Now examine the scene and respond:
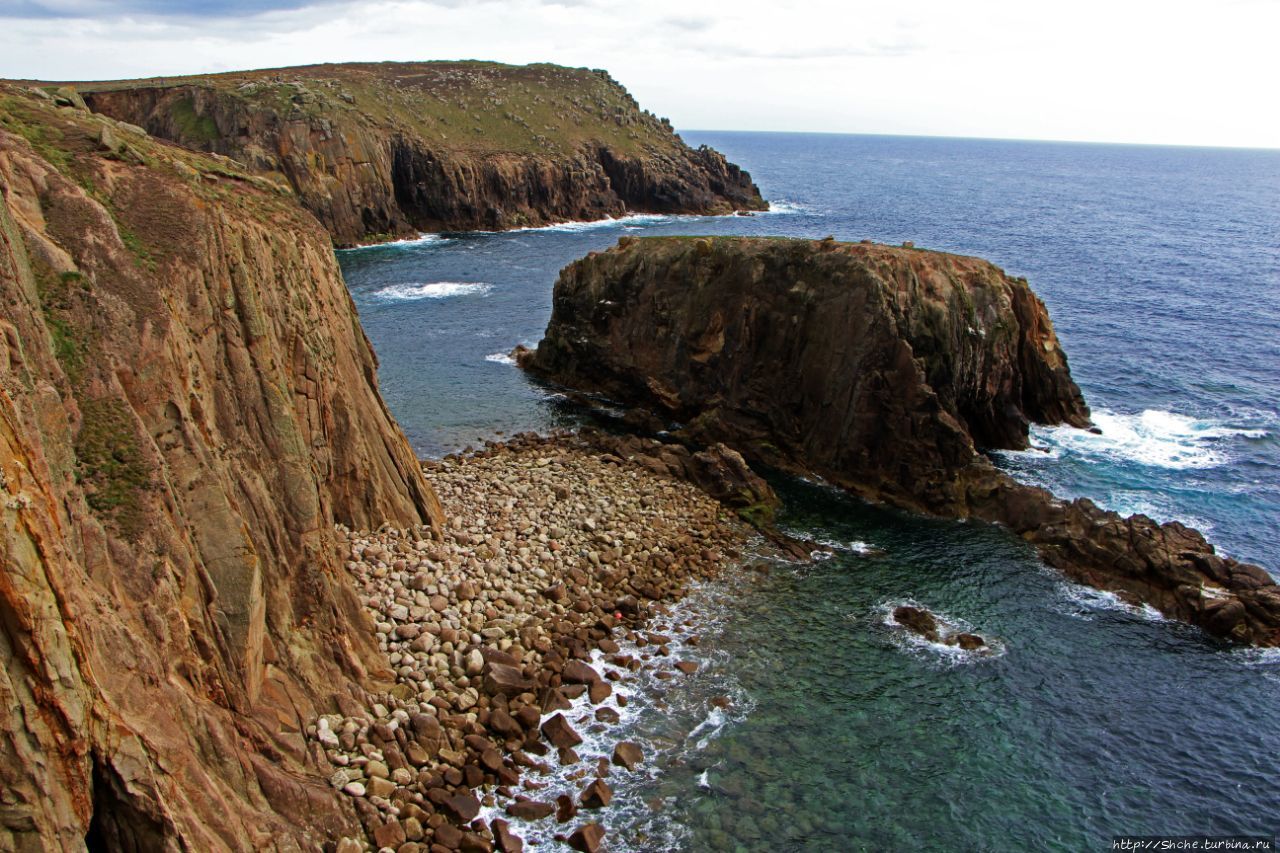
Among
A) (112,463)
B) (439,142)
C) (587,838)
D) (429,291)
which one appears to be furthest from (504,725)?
(439,142)

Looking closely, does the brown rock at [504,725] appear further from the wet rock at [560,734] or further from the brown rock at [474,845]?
the brown rock at [474,845]

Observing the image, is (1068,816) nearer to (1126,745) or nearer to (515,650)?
→ (1126,745)

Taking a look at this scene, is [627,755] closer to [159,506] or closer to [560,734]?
[560,734]

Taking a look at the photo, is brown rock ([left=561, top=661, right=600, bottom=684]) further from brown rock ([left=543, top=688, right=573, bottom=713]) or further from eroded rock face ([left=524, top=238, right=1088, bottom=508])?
eroded rock face ([left=524, top=238, right=1088, bottom=508])

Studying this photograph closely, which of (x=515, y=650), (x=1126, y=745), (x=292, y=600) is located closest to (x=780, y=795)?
(x=515, y=650)

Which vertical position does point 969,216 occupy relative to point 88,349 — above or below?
above

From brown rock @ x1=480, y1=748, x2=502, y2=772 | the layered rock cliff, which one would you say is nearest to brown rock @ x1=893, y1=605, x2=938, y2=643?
the layered rock cliff
